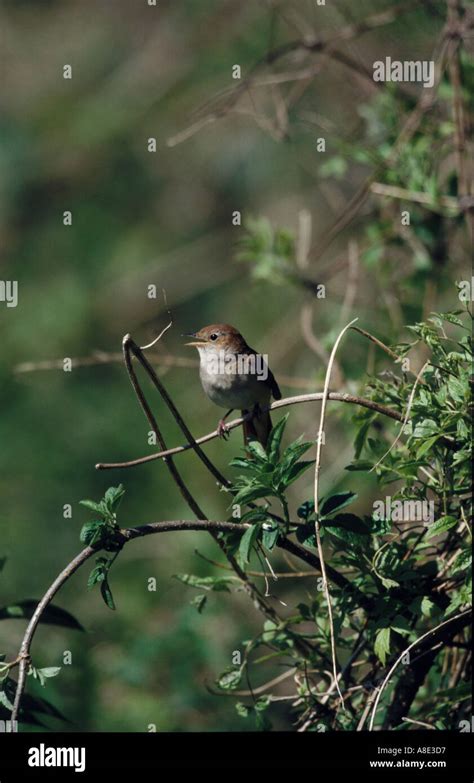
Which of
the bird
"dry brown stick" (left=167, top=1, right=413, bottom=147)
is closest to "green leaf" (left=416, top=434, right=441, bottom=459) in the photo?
the bird

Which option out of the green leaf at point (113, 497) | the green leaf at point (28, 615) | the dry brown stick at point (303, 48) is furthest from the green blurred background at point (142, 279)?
the green leaf at point (113, 497)

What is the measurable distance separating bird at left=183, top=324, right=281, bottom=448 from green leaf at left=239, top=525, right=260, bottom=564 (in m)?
1.50

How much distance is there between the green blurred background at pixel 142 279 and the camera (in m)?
5.08

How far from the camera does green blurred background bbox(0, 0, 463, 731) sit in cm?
508

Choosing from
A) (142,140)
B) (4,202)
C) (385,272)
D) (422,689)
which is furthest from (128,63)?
(422,689)

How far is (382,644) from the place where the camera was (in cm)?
282

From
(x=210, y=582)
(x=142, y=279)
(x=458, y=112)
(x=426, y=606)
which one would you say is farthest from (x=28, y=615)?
(x=142, y=279)

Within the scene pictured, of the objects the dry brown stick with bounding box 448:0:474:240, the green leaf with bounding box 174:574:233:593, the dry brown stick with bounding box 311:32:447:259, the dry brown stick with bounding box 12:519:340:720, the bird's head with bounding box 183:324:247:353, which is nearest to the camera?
the dry brown stick with bounding box 12:519:340:720

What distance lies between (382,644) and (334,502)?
387 millimetres

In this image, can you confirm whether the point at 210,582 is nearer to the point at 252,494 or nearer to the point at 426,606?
the point at 252,494

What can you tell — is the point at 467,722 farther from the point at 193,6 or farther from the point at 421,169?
the point at 193,6

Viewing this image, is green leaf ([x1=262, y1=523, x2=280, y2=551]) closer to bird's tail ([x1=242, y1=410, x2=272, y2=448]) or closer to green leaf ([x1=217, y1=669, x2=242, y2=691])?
green leaf ([x1=217, y1=669, x2=242, y2=691])

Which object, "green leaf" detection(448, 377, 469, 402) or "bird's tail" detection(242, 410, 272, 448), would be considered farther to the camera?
"bird's tail" detection(242, 410, 272, 448)

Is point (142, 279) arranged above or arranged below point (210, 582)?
above
